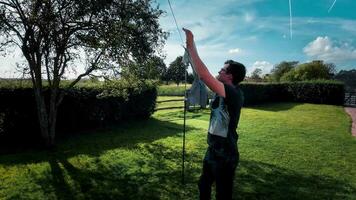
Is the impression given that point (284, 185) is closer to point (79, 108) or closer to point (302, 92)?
point (79, 108)

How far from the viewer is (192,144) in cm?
1211

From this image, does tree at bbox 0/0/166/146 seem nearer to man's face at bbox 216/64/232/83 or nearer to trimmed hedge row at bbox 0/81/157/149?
trimmed hedge row at bbox 0/81/157/149

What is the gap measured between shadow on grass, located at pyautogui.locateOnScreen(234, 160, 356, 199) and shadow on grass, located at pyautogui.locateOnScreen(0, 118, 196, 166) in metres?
4.34

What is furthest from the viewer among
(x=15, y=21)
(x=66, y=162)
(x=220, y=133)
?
(x=15, y=21)

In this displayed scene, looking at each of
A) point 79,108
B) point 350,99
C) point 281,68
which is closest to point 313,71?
point 281,68

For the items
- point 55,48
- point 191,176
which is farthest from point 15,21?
point 191,176

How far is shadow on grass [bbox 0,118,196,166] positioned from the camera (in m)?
9.63

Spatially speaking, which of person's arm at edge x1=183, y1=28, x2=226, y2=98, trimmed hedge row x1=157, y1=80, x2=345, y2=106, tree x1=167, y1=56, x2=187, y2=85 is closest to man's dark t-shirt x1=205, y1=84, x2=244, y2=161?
person's arm at edge x1=183, y1=28, x2=226, y2=98

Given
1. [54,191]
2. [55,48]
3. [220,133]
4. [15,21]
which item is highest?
[15,21]

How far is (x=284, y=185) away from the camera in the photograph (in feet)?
25.0

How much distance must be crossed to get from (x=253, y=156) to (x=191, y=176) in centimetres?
314

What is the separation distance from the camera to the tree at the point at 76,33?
9.31 m

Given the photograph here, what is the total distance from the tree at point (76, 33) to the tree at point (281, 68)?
299 ft

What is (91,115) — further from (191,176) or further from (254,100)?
(254,100)
